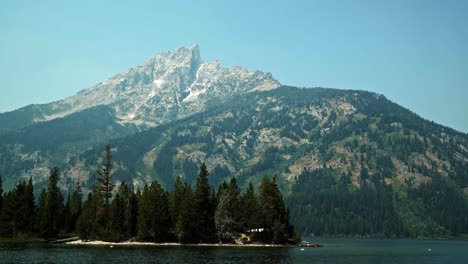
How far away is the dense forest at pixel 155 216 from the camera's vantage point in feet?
525

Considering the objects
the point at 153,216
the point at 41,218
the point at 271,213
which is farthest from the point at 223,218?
the point at 41,218

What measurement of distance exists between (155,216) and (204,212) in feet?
55.4

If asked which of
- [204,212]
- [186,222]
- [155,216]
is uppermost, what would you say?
[204,212]

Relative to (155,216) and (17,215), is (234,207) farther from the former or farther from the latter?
(17,215)

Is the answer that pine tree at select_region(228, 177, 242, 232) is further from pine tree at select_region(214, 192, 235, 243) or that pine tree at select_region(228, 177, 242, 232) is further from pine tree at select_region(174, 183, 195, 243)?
pine tree at select_region(174, 183, 195, 243)

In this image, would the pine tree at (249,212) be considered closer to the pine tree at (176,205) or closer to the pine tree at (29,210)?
the pine tree at (176,205)

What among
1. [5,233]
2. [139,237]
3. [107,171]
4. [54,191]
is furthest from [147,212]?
[5,233]

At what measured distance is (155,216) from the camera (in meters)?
158

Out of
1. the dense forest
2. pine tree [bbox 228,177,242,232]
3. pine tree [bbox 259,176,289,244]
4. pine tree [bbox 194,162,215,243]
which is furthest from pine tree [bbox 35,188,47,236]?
pine tree [bbox 259,176,289,244]

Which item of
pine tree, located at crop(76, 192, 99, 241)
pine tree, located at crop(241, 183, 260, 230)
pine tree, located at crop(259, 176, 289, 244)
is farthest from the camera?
pine tree, located at crop(241, 183, 260, 230)

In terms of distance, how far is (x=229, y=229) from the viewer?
166m

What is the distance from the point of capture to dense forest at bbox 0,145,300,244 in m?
160

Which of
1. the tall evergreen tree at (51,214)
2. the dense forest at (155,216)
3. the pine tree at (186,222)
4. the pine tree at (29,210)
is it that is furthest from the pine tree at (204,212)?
the pine tree at (29,210)

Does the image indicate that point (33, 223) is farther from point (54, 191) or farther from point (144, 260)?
point (144, 260)
